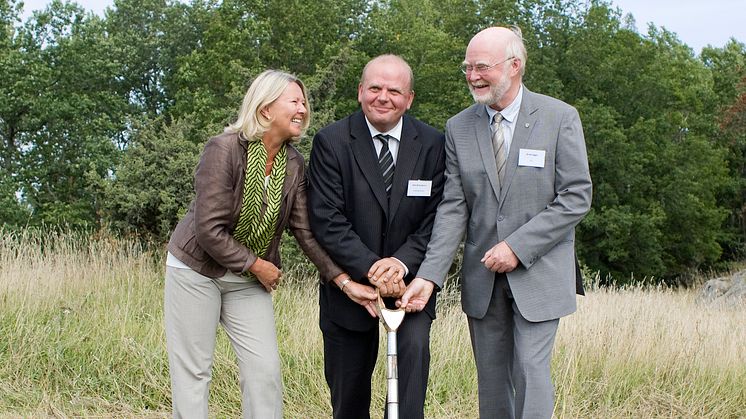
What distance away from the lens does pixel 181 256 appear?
157 inches

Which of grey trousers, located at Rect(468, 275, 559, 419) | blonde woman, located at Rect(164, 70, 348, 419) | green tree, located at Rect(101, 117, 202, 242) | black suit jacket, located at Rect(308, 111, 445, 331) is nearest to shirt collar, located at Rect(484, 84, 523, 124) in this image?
black suit jacket, located at Rect(308, 111, 445, 331)

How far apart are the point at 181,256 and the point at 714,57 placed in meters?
52.4

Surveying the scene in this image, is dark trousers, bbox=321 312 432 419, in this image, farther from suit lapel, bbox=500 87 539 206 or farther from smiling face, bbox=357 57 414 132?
smiling face, bbox=357 57 414 132

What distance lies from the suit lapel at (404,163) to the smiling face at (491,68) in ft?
1.18

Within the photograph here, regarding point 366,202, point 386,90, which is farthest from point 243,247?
point 386,90

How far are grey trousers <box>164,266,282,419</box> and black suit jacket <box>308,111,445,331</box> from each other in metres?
0.40

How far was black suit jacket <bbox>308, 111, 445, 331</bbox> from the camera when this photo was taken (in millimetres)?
4043

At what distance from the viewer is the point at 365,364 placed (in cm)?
426

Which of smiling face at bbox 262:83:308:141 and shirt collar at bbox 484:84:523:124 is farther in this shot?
shirt collar at bbox 484:84:523:124

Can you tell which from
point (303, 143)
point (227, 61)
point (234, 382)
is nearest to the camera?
point (234, 382)

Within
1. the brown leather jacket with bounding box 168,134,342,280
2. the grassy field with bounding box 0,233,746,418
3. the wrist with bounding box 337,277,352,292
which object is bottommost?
the grassy field with bounding box 0,233,746,418

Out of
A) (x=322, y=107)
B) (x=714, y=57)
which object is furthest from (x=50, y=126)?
(x=714, y=57)

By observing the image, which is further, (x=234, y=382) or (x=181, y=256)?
(x=234, y=382)

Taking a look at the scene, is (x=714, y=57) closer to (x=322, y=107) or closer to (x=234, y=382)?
(x=322, y=107)
